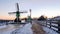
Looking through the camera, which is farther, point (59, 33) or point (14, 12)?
point (14, 12)

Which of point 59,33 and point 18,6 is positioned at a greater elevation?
point 18,6

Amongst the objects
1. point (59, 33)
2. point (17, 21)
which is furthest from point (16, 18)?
point (59, 33)

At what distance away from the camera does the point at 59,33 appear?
1197cm

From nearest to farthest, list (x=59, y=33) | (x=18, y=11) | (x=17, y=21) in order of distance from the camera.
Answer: (x=59, y=33) → (x=17, y=21) → (x=18, y=11)

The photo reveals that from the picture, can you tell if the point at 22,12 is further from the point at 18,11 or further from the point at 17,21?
the point at 17,21

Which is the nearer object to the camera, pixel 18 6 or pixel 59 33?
pixel 59 33

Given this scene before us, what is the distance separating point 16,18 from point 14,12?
18.6 ft

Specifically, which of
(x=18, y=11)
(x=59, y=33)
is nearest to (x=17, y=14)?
(x=18, y=11)

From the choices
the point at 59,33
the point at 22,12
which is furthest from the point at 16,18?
the point at 59,33

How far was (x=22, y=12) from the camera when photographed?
71.9m

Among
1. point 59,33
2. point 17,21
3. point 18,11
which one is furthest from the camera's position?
point 18,11

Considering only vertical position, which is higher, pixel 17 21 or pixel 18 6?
pixel 18 6

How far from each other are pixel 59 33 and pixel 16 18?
178 feet

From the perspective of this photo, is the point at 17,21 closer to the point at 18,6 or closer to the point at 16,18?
the point at 16,18
